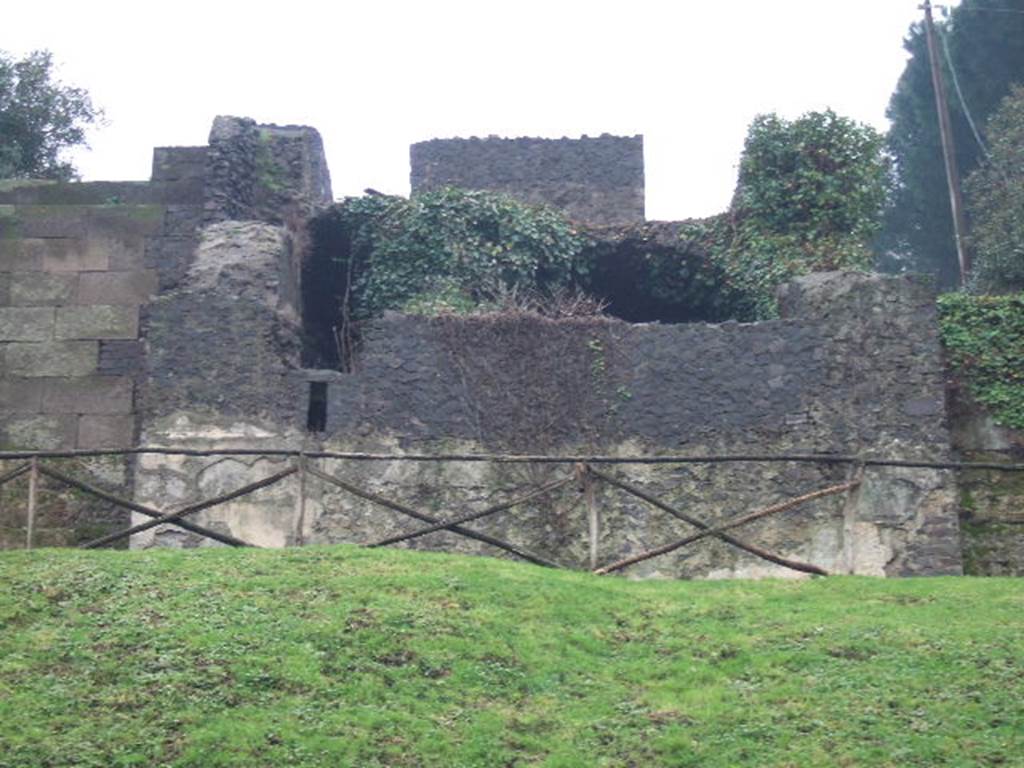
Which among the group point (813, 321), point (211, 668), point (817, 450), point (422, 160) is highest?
point (422, 160)

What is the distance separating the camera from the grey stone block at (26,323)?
52.0 feet

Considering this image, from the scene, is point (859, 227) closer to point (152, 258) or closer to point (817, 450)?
point (817, 450)

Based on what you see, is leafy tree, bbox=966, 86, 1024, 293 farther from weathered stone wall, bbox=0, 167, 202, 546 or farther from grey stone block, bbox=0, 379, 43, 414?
grey stone block, bbox=0, 379, 43, 414

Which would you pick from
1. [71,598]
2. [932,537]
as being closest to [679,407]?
[932,537]

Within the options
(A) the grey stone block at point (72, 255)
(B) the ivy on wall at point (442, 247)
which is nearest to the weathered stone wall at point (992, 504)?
(B) the ivy on wall at point (442, 247)

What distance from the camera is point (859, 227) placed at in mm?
17438

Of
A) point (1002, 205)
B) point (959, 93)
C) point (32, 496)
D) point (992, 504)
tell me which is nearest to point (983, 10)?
point (959, 93)

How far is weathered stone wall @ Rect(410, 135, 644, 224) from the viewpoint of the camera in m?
20.4

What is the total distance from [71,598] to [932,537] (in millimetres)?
6916

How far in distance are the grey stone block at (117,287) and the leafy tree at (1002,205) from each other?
1204 centimetres

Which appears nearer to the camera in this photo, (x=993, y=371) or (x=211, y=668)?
(x=211, y=668)

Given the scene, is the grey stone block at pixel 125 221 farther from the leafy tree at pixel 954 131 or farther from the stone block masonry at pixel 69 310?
the leafy tree at pixel 954 131

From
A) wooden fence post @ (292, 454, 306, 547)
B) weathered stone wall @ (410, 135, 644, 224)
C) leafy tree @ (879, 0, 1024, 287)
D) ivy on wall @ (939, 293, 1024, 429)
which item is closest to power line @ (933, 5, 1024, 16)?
leafy tree @ (879, 0, 1024, 287)

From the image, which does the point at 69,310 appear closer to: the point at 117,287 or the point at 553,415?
the point at 117,287
